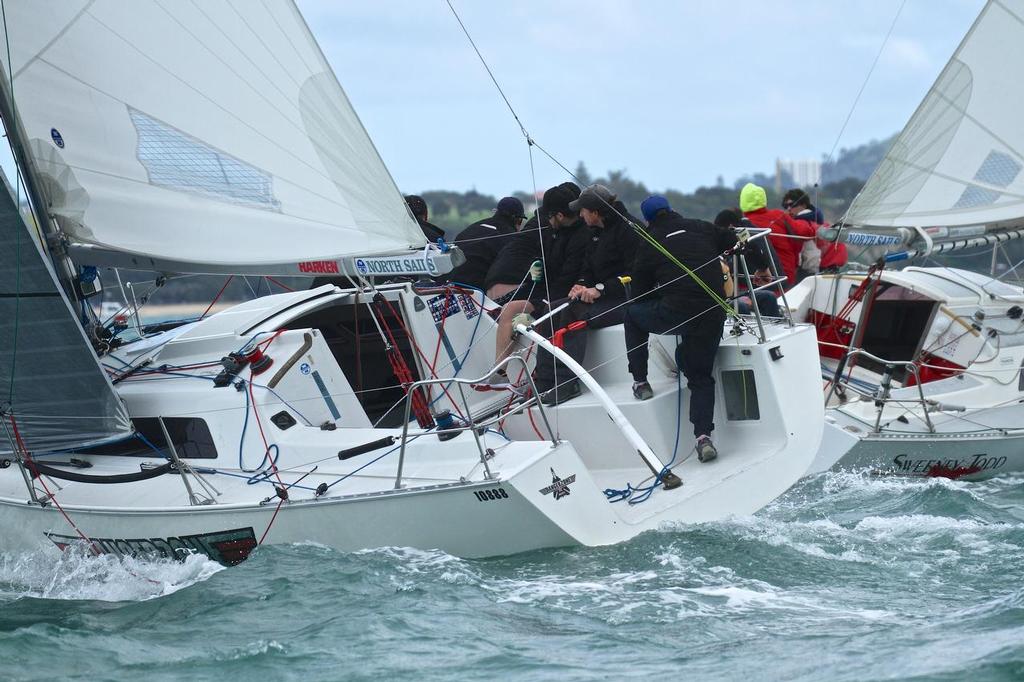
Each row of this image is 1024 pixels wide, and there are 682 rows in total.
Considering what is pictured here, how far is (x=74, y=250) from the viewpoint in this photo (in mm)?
7391

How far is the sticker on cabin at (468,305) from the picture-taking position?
829 cm

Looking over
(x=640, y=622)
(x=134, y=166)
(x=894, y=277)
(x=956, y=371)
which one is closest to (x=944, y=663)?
(x=640, y=622)

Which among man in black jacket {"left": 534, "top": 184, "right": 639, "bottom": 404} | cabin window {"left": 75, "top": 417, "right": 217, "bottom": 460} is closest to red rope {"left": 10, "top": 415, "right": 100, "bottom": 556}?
cabin window {"left": 75, "top": 417, "right": 217, "bottom": 460}

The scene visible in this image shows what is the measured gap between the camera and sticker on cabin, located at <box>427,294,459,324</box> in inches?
317

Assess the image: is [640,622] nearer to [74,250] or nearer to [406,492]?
[406,492]

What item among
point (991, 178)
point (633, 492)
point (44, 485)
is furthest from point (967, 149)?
point (44, 485)

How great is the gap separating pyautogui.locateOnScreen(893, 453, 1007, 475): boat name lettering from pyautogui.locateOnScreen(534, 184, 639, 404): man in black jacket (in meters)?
2.87

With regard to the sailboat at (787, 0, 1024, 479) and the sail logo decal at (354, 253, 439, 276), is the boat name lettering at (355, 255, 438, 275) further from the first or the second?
the sailboat at (787, 0, 1024, 479)

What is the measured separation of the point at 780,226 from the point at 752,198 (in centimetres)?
38

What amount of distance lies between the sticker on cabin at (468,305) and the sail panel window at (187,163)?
164 cm

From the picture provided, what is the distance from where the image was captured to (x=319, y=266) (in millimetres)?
7086

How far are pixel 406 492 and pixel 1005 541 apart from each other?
289cm

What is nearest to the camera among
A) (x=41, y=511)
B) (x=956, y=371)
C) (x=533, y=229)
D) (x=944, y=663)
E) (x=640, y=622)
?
(x=944, y=663)

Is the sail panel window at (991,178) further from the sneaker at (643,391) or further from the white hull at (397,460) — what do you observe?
the sneaker at (643,391)
